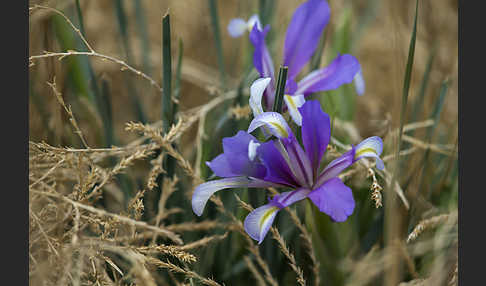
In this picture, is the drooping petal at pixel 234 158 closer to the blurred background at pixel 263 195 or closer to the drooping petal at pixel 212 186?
the drooping petal at pixel 212 186

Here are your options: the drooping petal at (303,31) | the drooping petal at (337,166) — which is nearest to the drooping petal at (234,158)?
the drooping petal at (337,166)

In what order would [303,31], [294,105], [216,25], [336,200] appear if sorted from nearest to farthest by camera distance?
[336,200]
[294,105]
[303,31]
[216,25]

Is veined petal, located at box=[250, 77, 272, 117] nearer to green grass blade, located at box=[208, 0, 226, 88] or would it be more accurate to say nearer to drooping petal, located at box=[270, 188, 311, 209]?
drooping petal, located at box=[270, 188, 311, 209]

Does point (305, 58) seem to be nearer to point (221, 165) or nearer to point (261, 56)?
point (261, 56)

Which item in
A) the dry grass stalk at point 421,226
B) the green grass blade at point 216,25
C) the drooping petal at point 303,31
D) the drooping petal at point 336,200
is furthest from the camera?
the green grass blade at point 216,25

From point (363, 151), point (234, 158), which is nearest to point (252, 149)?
point (234, 158)

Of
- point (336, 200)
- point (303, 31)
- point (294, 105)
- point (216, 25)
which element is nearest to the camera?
point (336, 200)

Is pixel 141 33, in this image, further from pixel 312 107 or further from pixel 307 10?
pixel 312 107

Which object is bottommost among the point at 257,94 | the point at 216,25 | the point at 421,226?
the point at 421,226

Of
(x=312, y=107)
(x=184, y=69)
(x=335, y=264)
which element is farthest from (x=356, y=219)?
(x=184, y=69)
